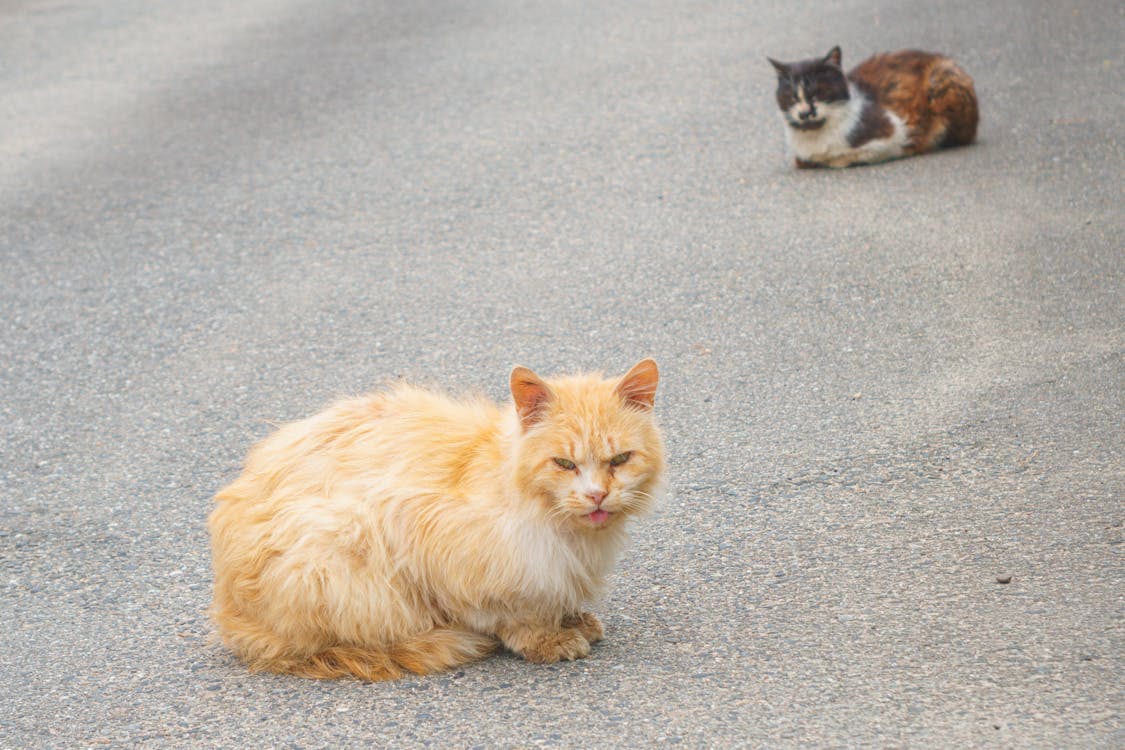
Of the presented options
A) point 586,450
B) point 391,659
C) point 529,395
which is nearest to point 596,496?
point 586,450

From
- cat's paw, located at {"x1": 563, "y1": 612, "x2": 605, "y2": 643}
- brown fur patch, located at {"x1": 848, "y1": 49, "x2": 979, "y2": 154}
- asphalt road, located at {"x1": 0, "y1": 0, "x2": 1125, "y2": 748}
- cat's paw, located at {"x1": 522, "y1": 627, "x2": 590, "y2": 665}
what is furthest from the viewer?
brown fur patch, located at {"x1": 848, "y1": 49, "x2": 979, "y2": 154}

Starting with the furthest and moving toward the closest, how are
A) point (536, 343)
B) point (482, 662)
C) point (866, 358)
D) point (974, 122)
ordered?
point (974, 122), point (536, 343), point (866, 358), point (482, 662)

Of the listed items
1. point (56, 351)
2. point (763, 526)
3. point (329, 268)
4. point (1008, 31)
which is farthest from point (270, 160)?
point (1008, 31)

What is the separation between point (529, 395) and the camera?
140 inches

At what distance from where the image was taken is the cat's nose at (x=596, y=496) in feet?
11.4

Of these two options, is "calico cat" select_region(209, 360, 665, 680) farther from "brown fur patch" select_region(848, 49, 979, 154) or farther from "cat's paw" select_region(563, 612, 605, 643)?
"brown fur patch" select_region(848, 49, 979, 154)

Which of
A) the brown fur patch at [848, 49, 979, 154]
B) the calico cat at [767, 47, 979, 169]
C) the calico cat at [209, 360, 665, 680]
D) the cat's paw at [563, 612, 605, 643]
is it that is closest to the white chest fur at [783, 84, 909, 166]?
the calico cat at [767, 47, 979, 169]

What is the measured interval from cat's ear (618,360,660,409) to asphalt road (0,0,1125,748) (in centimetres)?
78

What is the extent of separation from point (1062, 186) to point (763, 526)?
14.5 ft

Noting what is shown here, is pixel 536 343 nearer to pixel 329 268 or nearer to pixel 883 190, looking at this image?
pixel 329 268

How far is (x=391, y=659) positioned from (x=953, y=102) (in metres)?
6.34

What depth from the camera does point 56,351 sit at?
22.1 ft

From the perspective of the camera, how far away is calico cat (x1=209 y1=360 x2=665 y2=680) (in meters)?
3.55

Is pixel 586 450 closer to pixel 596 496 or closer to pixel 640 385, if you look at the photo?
pixel 596 496
